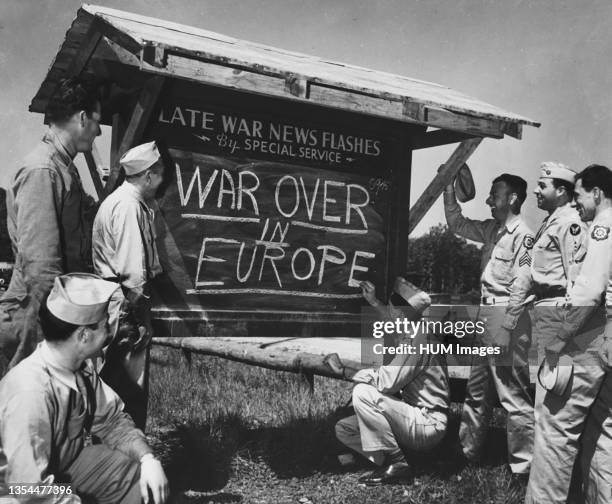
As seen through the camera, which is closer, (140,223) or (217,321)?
(140,223)

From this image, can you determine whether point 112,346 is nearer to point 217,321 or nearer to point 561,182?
point 217,321

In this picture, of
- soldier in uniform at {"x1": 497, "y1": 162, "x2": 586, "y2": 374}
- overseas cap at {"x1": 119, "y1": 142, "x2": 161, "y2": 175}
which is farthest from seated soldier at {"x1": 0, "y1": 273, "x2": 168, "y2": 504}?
soldier in uniform at {"x1": 497, "y1": 162, "x2": 586, "y2": 374}

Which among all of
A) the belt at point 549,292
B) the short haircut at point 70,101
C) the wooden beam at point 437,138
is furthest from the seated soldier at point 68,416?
the wooden beam at point 437,138

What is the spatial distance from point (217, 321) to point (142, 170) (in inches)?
49.5

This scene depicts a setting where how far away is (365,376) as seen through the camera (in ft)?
16.5

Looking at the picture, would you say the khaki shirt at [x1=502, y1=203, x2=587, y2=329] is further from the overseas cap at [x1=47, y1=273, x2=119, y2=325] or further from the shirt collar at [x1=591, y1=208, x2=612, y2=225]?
the overseas cap at [x1=47, y1=273, x2=119, y2=325]

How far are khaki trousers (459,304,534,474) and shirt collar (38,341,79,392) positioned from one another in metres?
3.40

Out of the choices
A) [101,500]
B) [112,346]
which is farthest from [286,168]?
[101,500]

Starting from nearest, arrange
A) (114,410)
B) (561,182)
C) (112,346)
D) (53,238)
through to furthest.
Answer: (114,410), (53,238), (112,346), (561,182)

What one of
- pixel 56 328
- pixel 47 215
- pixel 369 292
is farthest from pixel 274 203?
pixel 56 328

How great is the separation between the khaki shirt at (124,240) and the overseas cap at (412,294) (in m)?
2.05

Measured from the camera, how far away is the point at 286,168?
5.04 metres

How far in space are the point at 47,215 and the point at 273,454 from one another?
9.92 ft

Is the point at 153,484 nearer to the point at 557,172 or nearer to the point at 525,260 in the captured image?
the point at 525,260
